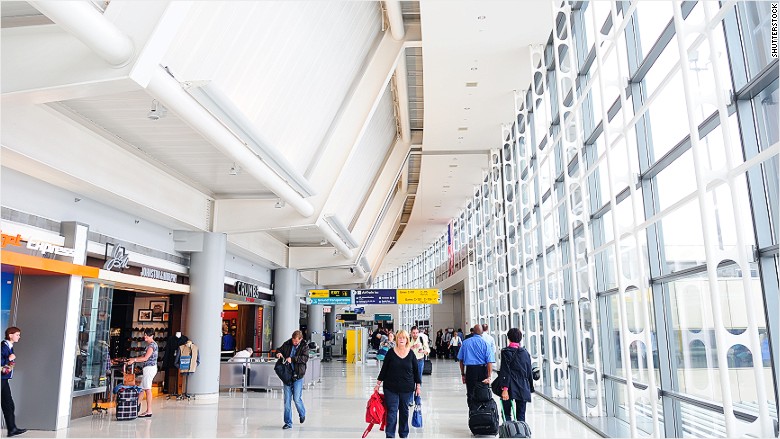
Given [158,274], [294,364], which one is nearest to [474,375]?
[294,364]

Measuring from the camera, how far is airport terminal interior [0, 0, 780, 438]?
18.1 ft

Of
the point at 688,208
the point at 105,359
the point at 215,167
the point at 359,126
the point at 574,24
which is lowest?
the point at 105,359

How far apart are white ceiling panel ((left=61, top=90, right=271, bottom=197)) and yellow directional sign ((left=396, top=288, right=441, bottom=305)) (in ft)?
51.2

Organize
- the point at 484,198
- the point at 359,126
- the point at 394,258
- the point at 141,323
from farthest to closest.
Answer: the point at 394,258 → the point at 484,198 → the point at 141,323 → the point at 359,126

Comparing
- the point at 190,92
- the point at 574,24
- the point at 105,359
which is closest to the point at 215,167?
the point at 105,359

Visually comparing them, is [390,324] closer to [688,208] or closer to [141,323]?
[141,323]

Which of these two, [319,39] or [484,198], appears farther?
[484,198]

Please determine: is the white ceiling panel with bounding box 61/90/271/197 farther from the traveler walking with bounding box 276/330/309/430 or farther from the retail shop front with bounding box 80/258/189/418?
the traveler walking with bounding box 276/330/309/430

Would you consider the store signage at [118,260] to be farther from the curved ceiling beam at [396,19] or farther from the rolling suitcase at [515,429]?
the rolling suitcase at [515,429]

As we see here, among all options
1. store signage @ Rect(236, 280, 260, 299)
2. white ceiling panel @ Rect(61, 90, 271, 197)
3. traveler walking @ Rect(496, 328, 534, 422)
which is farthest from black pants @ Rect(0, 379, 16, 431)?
store signage @ Rect(236, 280, 260, 299)

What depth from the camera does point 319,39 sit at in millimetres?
10266

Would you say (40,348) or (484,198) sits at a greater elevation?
(484,198)

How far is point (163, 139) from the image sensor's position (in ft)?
33.2

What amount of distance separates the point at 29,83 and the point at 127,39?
4.57 feet
